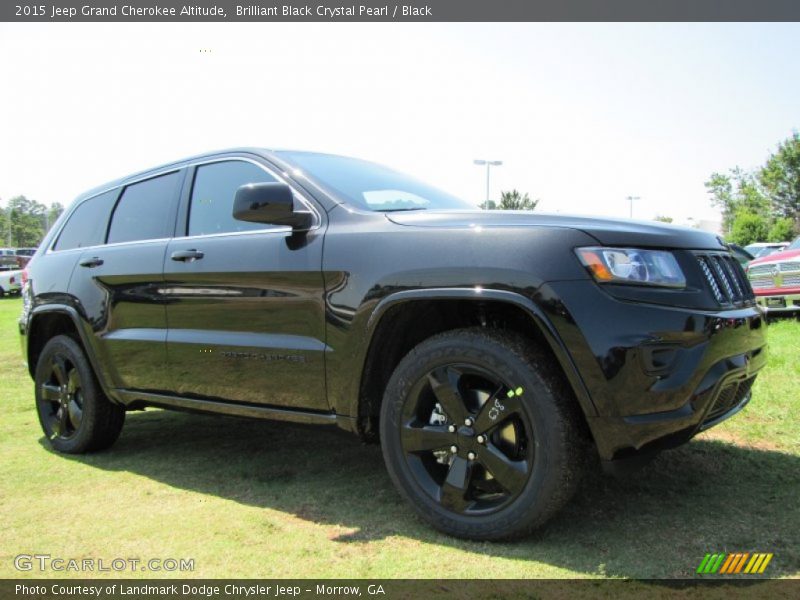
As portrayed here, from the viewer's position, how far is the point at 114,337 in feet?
13.8

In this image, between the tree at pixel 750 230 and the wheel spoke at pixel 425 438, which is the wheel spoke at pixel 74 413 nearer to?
the wheel spoke at pixel 425 438

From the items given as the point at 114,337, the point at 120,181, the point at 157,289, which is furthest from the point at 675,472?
the point at 120,181

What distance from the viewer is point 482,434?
2.73 meters

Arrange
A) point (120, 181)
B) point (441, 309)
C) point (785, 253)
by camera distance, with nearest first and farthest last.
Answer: point (441, 309), point (120, 181), point (785, 253)

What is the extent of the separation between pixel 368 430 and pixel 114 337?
195cm

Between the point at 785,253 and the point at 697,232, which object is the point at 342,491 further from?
the point at 785,253

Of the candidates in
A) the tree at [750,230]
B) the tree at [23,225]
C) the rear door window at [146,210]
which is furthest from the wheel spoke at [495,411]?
the tree at [23,225]

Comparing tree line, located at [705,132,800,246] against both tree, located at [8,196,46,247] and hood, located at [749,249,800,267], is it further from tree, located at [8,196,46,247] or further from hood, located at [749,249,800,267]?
tree, located at [8,196,46,247]

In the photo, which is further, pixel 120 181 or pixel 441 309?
pixel 120 181

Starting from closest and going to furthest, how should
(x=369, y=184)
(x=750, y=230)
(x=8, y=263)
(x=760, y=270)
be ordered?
(x=369, y=184) → (x=760, y=270) → (x=8, y=263) → (x=750, y=230)

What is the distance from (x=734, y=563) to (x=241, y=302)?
2434 millimetres

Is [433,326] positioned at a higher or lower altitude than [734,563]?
higher

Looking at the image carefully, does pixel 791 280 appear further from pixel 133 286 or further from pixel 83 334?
pixel 83 334

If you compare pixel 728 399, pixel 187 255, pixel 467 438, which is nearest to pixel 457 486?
pixel 467 438
